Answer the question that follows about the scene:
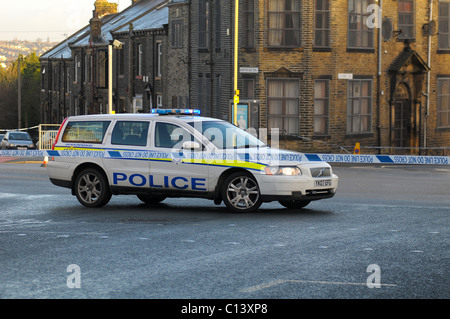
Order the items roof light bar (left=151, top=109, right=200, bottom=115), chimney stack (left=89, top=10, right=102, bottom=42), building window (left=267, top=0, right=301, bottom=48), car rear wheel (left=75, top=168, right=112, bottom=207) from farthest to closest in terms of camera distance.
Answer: chimney stack (left=89, top=10, right=102, bottom=42), building window (left=267, top=0, right=301, bottom=48), roof light bar (left=151, top=109, right=200, bottom=115), car rear wheel (left=75, top=168, right=112, bottom=207)

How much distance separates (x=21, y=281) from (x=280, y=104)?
26904mm

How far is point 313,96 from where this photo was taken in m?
35.4

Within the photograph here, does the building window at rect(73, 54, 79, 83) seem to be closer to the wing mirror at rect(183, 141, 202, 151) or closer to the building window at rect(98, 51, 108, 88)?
the building window at rect(98, 51, 108, 88)

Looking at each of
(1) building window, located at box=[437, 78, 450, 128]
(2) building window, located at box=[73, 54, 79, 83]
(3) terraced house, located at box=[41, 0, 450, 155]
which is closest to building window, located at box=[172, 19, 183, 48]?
(3) terraced house, located at box=[41, 0, 450, 155]

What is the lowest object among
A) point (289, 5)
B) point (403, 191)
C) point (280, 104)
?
point (403, 191)

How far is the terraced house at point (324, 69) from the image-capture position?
1374 inches

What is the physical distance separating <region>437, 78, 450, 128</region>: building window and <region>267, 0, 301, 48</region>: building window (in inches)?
336

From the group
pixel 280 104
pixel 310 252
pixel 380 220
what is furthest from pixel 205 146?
pixel 280 104

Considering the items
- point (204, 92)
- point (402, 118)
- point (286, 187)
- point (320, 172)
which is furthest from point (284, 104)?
point (286, 187)

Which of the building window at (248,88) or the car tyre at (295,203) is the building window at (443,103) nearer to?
the building window at (248,88)

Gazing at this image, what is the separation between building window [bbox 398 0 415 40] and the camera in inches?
1483

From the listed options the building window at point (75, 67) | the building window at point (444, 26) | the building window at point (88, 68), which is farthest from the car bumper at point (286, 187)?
the building window at point (75, 67)

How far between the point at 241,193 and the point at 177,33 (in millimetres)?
28541

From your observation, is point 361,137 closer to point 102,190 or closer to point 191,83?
point 191,83
